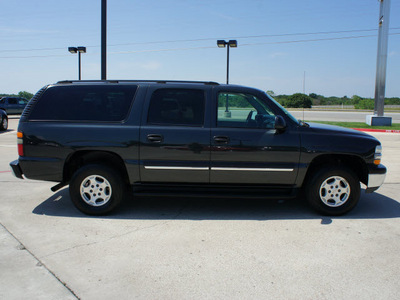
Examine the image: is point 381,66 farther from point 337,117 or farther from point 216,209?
point 216,209

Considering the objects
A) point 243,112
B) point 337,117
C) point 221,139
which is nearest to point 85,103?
point 221,139

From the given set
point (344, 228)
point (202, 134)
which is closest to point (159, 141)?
point (202, 134)

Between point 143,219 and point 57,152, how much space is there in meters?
1.46

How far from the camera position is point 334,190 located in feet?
16.3

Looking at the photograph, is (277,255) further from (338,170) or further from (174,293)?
(338,170)

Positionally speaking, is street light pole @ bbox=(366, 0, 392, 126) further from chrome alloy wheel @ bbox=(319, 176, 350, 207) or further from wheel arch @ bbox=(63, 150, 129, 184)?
wheel arch @ bbox=(63, 150, 129, 184)

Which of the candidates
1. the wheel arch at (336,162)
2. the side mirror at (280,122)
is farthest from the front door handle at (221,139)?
the wheel arch at (336,162)

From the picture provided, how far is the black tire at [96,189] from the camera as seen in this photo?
193 inches

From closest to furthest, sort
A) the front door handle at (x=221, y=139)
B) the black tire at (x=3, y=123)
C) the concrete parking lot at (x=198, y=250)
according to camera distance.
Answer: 1. the concrete parking lot at (x=198, y=250)
2. the front door handle at (x=221, y=139)
3. the black tire at (x=3, y=123)

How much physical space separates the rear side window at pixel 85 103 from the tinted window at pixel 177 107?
36 cm

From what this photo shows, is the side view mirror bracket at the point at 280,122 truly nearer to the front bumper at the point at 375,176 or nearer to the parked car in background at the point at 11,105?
the front bumper at the point at 375,176

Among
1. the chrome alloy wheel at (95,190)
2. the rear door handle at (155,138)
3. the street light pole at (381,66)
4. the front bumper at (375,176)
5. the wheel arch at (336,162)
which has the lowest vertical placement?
the chrome alloy wheel at (95,190)

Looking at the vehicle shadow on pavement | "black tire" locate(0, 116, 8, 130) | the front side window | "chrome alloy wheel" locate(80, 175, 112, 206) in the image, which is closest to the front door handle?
the front side window

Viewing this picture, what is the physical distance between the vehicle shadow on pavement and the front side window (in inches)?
48.6
